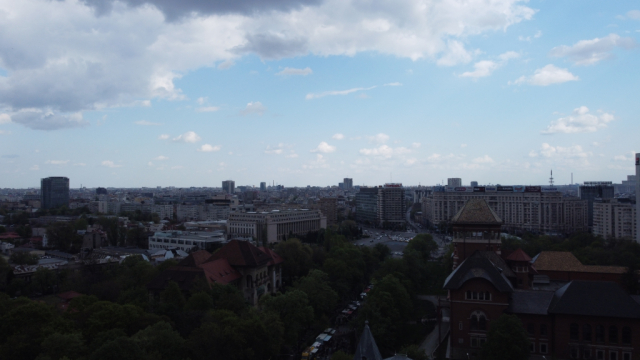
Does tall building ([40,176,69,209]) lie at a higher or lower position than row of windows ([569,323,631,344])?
higher

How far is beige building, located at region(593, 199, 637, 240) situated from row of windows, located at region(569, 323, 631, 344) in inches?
2553

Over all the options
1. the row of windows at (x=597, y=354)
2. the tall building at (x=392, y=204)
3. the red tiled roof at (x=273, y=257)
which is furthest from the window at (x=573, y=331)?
the tall building at (x=392, y=204)

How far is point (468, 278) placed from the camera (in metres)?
28.6

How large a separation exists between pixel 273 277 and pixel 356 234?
57.2m

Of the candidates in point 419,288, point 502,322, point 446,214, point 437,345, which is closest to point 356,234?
point 446,214

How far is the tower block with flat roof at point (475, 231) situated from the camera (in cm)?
3872

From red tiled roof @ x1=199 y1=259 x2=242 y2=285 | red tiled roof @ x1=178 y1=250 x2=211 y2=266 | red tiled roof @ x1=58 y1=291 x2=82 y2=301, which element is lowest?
red tiled roof @ x1=58 y1=291 x2=82 y2=301

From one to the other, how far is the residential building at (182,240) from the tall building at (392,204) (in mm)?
63076

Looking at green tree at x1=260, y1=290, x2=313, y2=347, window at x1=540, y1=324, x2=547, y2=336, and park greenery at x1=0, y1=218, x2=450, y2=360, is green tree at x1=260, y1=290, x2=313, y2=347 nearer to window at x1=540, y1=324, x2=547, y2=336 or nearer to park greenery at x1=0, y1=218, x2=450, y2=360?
park greenery at x1=0, y1=218, x2=450, y2=360

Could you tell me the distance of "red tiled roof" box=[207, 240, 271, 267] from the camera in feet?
135

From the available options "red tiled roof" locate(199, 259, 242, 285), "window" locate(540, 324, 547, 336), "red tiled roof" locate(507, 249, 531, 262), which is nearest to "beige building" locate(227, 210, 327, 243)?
"red tiled roof" locate(199, 259, 242, 285)

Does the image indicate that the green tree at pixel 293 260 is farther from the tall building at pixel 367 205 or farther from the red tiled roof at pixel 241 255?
the tall building at pixel 367 205

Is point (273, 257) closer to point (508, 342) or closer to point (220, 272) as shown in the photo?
point (220, 272)

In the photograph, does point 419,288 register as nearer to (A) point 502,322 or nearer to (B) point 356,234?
(A) point 502,322
